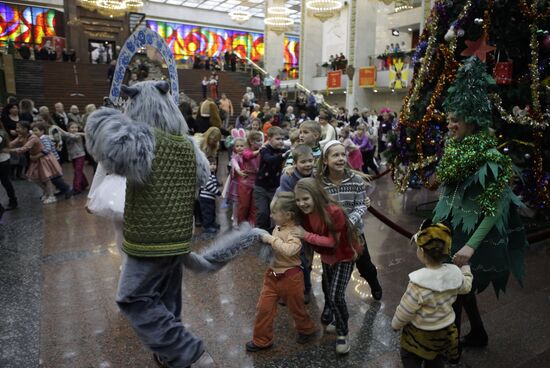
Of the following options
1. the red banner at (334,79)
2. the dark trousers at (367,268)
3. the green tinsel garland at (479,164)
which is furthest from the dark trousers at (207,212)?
the red banner at (334,79)

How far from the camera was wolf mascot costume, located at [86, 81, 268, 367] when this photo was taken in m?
2.32

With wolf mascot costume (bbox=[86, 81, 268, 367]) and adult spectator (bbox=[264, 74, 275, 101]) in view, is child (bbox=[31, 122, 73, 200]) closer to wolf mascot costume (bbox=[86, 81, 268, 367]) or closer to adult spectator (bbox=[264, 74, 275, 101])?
wolf mascot costume (bbox=[86, 81, 268, 367])

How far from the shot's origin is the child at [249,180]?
552 centimetres

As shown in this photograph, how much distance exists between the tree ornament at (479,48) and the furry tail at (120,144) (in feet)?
14.6

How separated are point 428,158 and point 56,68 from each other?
67.5ft

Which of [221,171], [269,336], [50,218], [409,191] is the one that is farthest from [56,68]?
[269,336]

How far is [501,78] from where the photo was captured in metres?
5.15

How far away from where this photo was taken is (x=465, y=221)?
271cm

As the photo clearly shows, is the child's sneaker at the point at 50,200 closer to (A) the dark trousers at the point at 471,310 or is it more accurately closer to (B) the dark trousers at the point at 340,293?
(B) the dark trousers at the point at 340,293

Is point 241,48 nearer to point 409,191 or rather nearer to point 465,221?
point 409,191

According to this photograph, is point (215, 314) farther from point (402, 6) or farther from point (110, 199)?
point (402, 6)

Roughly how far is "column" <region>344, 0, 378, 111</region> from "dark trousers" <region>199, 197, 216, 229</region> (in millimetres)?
18961

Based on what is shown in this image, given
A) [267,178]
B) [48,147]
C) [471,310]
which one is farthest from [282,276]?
[48,147]

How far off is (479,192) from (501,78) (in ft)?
10.4
